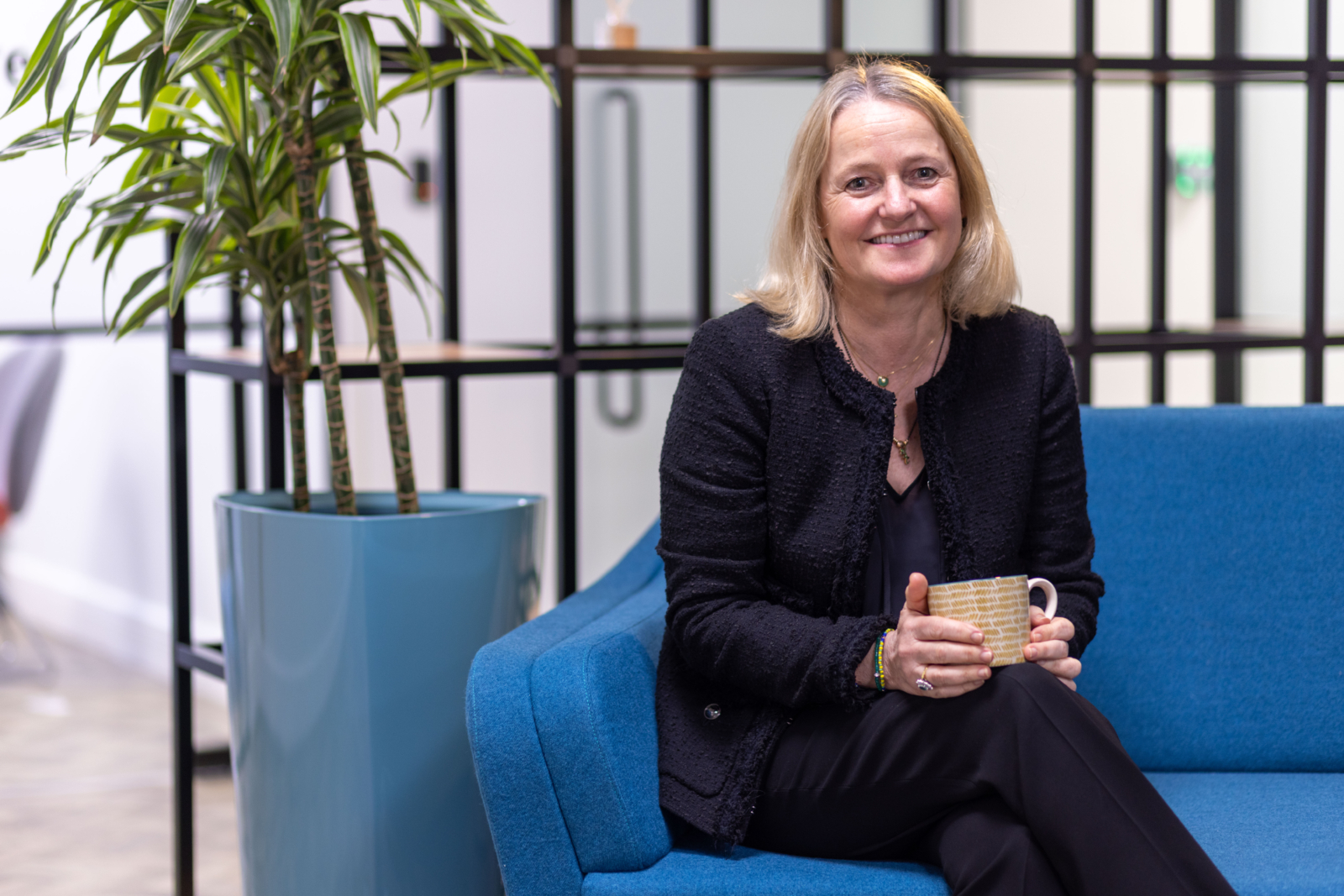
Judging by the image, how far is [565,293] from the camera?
210 centimetres

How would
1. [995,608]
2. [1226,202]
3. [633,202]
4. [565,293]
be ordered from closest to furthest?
[995,608] → [565,293] → [1226,202] → [633,202]

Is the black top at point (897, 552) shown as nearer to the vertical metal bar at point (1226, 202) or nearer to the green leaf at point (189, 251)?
the green leaf at point (189, 251)

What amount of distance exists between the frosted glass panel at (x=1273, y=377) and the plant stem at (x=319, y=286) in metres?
2.71

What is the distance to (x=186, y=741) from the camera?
217 centimetres

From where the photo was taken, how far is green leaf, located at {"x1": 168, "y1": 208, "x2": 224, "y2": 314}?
67.5 inches

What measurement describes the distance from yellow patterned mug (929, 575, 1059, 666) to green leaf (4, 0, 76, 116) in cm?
115

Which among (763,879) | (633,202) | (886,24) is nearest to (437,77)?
(763,879)

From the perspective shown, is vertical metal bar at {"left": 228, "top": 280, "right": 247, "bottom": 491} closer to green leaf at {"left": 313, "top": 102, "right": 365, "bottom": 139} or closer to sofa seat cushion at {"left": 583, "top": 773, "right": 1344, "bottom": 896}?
green leaf at {"left": 313, "top": 102, "right": 365, "bottom": 139}

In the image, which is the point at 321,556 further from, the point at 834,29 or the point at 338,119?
the point at 834,29

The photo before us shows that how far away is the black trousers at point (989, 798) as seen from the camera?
134 centimetres

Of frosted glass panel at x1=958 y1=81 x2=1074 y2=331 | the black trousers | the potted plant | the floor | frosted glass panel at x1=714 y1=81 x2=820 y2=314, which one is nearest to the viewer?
the black trousers

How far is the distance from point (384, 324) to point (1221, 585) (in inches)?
46.2

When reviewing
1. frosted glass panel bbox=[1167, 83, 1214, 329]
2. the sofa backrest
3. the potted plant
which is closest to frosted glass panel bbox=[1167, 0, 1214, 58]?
frosted glass panel bbox=[1167, 83, 1214, 329]

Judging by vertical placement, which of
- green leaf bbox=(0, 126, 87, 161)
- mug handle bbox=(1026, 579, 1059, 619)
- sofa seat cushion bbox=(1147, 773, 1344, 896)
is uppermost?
green leaf bbox=(0, 126, 87, 161)
